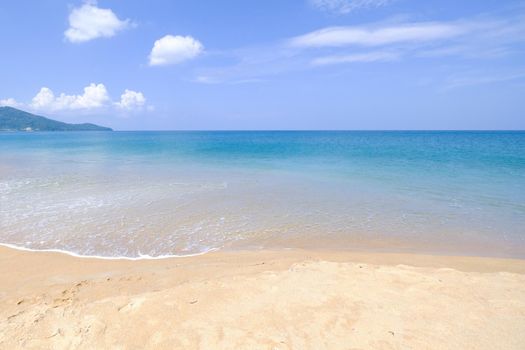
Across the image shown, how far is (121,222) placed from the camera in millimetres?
8984

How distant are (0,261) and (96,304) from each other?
3.77 m

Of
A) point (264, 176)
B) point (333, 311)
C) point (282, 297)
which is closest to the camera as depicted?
point (333, 311)

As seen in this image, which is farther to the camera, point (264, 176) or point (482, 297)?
point (264, 176)

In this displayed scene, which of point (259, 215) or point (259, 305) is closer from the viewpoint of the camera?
point (259, 305)

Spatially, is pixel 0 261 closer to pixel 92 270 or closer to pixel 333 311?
pixel 92 270

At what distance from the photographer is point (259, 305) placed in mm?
4504

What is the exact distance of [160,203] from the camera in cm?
1119

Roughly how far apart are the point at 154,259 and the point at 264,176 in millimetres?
11630

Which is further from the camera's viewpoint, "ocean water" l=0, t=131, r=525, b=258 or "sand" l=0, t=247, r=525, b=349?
"ocean water" l=0, t=131, r=525, b=258

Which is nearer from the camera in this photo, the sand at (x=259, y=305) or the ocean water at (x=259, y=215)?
the sand at (x=259, y=305)

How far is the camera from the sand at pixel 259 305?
3777mm

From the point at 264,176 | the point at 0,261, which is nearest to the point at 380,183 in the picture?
the point at 264,176

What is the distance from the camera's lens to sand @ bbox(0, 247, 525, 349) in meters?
3.78

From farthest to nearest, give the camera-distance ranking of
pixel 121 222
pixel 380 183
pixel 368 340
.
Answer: pixel 380 183 → pixel 121 222 → pixel 368 340
